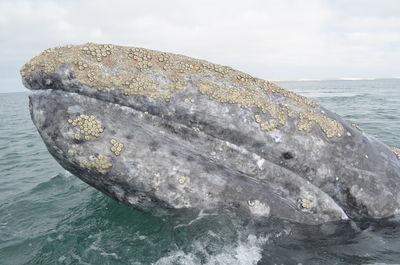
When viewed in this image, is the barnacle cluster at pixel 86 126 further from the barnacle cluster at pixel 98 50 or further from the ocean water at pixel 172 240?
the ocean water at pixel 172 240

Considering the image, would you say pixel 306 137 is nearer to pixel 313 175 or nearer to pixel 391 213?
pixel 313 175

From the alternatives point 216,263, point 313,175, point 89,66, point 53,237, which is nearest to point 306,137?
point 313,175

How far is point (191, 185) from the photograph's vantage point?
18.2 ft

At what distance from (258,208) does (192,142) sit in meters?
1.72

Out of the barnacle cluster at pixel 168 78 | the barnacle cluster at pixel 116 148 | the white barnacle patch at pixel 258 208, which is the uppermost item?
the barnacle cluster at pixel 168 78

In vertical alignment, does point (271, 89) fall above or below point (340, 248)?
above

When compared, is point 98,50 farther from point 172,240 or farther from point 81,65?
point 172,240

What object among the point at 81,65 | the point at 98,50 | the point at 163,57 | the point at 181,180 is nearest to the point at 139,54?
the point at 163,57

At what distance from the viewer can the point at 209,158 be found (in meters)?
5.69

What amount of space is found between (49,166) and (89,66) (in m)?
8.97

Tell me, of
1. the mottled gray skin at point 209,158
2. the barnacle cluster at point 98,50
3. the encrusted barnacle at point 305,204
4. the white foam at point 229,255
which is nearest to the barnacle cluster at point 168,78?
the barnacle cluster at point 98,50

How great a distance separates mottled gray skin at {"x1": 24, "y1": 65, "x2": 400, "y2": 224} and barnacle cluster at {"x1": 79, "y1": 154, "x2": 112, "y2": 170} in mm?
91

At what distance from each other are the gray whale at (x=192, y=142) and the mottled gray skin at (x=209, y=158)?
0.06 feet

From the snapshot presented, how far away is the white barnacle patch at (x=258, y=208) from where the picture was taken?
A: 574cm
